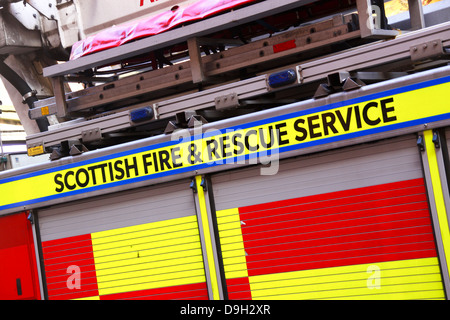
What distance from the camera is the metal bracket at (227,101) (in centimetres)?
436

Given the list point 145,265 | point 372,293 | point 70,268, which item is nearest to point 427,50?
point 372,293

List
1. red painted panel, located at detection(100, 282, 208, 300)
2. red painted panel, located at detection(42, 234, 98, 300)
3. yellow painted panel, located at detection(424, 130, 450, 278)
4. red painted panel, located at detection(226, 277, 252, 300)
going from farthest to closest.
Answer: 1. red painted panel, located at detection(42, 234, 98, 300)
2. red painted panel, located at detection(100, 282, 208, 300)
3. red painted panel, located at detection(226, 277, 252, 300)
4. yellow painted panel, located at detection(424, 130, 450, 278)

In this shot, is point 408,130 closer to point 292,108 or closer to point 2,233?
point 292,108

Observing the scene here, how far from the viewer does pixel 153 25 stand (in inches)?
187

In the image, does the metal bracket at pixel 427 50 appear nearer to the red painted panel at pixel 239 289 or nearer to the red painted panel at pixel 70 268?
the red painted panel at pixel 239 289

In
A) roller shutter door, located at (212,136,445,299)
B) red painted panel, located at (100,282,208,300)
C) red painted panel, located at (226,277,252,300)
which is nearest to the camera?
roller shutter door, located at (212,136,445,299)

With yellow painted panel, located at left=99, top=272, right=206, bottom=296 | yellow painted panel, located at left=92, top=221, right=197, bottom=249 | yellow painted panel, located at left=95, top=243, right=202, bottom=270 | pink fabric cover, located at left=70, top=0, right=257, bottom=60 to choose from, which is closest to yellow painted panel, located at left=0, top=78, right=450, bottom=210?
yellow painted panel, located at left=92, top=221, right=197, bottom=249

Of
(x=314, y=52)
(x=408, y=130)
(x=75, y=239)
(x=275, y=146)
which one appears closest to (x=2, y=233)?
(x=75, y=239)

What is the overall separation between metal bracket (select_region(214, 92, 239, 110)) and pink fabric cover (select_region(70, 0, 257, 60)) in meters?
0.60

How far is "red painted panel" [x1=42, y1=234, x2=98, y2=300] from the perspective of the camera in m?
4.89

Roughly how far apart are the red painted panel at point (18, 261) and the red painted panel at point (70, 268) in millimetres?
131

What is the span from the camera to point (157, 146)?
4543 millimetres

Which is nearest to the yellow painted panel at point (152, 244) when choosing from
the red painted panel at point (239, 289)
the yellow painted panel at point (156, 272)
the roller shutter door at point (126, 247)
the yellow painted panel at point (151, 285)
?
the roller shutter door at point (126, 247)

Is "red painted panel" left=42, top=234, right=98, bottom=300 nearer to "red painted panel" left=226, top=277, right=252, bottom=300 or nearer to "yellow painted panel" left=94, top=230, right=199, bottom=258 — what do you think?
"yellow painted panel" left=94, top=230, right=199, bottom=258
